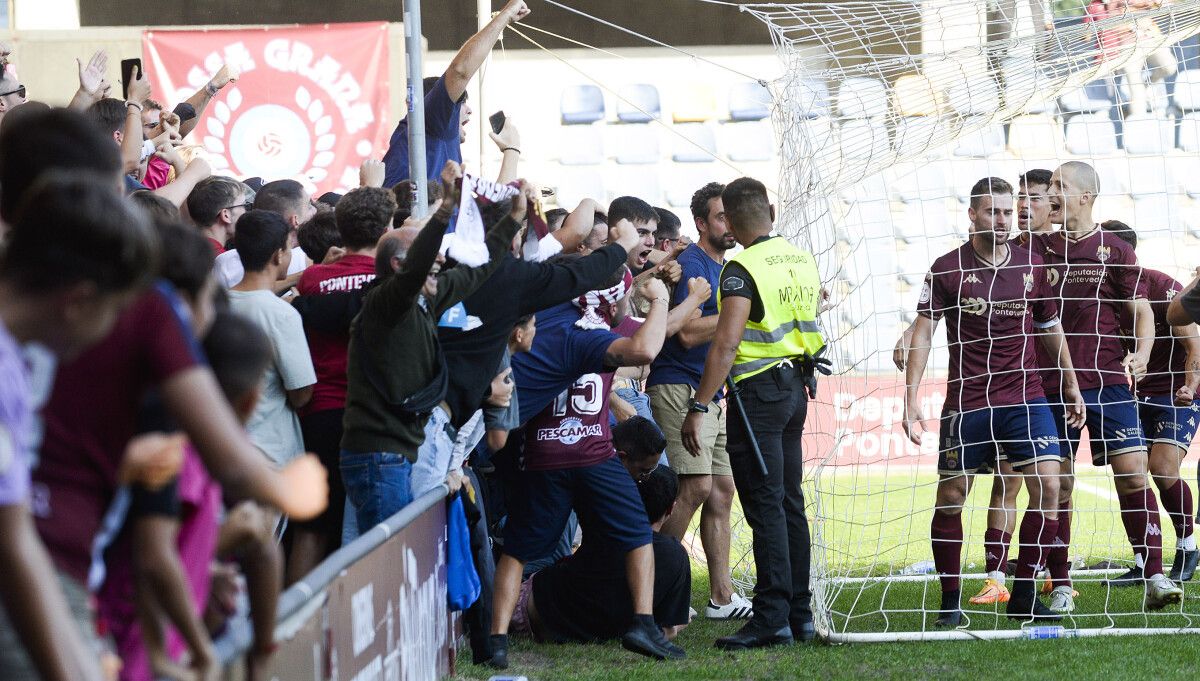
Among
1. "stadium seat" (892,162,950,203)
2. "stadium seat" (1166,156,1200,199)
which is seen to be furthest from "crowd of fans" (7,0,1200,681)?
"stadium seat" (1166,156,1200,199)

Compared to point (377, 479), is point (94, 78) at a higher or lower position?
higher

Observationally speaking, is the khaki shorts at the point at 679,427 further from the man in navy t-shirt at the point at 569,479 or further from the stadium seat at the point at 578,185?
the stadium seat at the point at 578,185

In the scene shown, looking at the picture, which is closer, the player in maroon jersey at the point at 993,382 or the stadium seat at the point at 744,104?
the player in maroon jersey at the point at 993,382

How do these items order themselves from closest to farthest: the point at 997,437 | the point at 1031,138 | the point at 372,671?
the point at 372,671, the point at 997,437, the point at 1031,138

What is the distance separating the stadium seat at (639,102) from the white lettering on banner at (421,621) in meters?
14.8

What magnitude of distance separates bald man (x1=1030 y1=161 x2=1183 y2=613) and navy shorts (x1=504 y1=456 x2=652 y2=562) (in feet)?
7.94

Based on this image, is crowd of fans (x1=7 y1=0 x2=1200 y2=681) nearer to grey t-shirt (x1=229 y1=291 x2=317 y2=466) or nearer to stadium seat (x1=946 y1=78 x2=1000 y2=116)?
grey t-shirt (x1=229 y1=291 x2=317 y2=466)

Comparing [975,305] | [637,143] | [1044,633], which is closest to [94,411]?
[1044,633]

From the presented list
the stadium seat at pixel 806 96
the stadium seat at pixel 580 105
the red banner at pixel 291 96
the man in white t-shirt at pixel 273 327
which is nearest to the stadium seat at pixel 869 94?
the stadium seat at pixel 806 96

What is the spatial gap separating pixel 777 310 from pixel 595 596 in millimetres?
1544

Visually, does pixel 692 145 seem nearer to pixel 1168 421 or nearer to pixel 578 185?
pixel 578 185

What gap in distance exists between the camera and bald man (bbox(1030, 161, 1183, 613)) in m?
7.11

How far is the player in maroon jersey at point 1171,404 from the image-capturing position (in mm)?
7340

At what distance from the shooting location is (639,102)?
19609 mm
